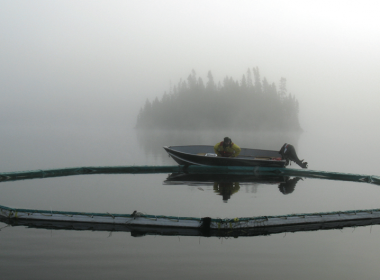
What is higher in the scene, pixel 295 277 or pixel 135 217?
pixel 135 217

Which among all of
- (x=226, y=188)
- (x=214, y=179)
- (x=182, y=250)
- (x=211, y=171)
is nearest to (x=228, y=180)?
(x=214, y=179)

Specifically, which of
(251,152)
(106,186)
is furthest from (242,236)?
(251,152)

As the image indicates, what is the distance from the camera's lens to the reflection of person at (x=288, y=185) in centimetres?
1815

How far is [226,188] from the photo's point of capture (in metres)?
18.0

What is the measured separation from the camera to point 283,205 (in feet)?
49.1

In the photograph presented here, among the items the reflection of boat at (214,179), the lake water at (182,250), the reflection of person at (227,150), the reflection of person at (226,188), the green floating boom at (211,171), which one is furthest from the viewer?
the reflection of person at (227,150)

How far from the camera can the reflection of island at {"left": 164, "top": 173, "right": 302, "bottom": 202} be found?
18230mm

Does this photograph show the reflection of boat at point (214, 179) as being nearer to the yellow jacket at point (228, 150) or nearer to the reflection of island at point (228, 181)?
the reflection of island at point (228, 181)

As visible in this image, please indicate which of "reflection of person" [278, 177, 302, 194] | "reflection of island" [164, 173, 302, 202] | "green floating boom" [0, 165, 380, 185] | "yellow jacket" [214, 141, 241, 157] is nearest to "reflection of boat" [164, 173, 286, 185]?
"reflection of island" [164, 173, 302, 202]

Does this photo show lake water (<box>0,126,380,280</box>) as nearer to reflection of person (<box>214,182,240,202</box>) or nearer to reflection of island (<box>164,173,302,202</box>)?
reflection of person (<box>214,182,240,202</box>)

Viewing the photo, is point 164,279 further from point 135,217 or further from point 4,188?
point 4,188

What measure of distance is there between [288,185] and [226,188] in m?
4.08

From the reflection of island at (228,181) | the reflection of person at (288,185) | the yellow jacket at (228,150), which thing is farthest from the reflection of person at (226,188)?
the yellow jacket at (228,150)

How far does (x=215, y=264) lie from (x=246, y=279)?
990mm
